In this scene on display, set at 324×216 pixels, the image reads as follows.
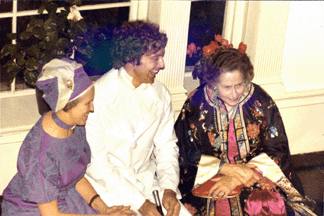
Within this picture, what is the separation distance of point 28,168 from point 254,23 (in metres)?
2.55

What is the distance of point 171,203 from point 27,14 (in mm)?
1948

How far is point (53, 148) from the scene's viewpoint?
8.44 feet

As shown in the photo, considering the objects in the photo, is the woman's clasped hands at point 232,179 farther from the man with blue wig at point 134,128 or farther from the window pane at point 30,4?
the window pane at point 30,4

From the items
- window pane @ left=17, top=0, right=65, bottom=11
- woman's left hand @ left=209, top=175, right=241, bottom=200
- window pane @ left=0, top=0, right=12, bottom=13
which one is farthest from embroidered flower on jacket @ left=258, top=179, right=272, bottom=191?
window pane @ left=0, top=0, right=12, bottom=13

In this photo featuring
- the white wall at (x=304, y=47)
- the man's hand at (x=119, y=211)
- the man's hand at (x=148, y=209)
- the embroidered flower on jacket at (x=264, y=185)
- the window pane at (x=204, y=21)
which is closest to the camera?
the man's hand at (x=119, y=211)

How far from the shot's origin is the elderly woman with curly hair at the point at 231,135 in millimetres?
3307

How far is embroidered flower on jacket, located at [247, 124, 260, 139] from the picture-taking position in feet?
11.3

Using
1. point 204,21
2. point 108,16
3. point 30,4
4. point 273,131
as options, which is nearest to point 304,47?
point 204,21

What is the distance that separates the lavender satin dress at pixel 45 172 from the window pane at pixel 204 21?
1710mm

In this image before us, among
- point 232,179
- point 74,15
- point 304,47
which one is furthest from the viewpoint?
point 304,47

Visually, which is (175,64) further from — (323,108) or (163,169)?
(323,108)

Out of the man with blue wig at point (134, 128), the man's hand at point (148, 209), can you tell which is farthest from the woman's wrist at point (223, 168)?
the man's hand at point (148, 209)

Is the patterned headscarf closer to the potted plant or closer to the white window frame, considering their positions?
the potted plant

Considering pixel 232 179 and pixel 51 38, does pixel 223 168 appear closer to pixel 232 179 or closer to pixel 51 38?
pixel 232 179
